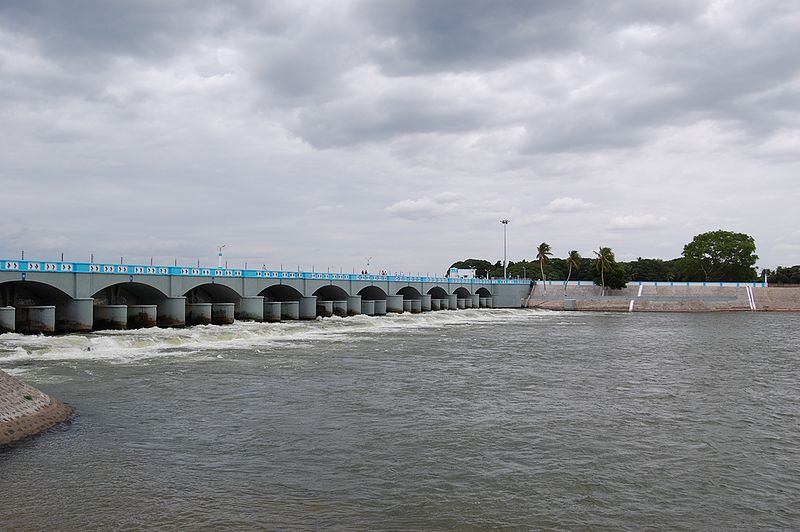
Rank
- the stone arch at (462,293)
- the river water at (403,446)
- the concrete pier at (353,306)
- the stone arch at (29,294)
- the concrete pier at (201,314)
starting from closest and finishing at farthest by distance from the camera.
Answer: the river water at (403,446)
the stone arch at (29,294)
the concrete pier at (201,314)
the concrete pier at (353,306)
the stone arch at (462,293)

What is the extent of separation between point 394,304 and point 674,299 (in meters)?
47.6

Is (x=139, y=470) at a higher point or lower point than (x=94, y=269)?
lower

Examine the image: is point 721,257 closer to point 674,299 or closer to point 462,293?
point 674,299

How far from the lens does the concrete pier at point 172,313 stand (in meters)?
45.0

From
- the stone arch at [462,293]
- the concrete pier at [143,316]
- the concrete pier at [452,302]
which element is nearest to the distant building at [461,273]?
the stone arch at [462,293]

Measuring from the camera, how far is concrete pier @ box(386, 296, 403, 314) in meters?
74.3

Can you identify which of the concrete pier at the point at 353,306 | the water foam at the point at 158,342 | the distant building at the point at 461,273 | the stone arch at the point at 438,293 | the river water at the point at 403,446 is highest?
the distant building at the point at 461,273

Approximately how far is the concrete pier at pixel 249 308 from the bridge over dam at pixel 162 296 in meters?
0.08

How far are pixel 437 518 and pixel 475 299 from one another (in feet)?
298

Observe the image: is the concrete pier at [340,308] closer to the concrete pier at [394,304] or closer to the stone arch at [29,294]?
the concrete pier at [394,304]

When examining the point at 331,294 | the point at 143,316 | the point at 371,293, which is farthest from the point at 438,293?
the point at 143,316

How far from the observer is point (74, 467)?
11273 millimetres

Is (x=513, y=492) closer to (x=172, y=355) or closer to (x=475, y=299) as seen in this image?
(x=172, y=355)

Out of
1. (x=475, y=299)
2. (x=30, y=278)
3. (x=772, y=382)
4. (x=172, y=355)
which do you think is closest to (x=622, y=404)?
(x=772, y=382)
